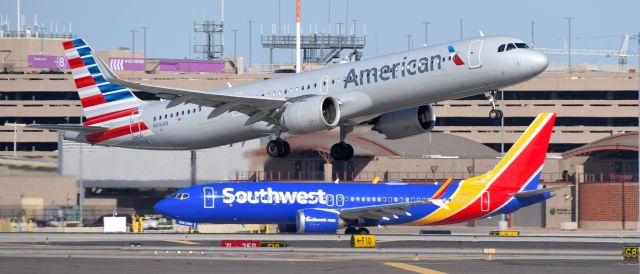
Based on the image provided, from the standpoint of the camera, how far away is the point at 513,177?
256ft

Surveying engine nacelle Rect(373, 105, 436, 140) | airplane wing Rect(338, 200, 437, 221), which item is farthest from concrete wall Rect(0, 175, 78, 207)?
engine nacelle Rect(373, 105, 436, 140)

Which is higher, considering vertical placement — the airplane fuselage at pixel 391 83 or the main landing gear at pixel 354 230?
the airplane fuselage at pixel 391 83

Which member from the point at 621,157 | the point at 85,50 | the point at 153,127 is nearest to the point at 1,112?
the point at 621,157

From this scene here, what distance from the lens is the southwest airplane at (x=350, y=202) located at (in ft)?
236

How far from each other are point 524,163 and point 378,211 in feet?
37.4

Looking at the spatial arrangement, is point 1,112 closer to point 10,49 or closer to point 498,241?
point 10,49

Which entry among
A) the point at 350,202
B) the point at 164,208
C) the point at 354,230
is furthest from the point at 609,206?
the point at 164,208

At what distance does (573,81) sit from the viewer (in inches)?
6531

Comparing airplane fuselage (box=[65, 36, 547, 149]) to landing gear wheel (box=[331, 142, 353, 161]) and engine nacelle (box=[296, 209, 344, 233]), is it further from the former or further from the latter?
engine nacelle (box=[296, 209, 344, 233])

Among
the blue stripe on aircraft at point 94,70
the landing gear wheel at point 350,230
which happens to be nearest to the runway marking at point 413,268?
the landing gear wheel at point 350,230

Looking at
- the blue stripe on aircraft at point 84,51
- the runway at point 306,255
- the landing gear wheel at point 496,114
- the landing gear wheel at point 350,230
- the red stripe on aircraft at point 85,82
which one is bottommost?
the runway at point 306,255

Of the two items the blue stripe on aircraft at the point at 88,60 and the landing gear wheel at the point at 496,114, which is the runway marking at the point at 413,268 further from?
the blue stripe on aircraft at the point at 88,60

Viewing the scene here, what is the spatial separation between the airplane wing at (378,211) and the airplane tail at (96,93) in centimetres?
1250

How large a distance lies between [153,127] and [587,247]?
21.5 m
